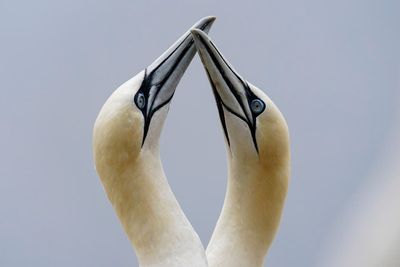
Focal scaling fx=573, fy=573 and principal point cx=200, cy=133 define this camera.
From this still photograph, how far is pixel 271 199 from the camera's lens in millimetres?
3670

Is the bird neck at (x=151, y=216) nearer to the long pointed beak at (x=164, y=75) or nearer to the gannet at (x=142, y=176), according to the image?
the gannet at (x=142, y=176)

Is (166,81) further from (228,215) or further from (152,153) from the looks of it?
(228,215)

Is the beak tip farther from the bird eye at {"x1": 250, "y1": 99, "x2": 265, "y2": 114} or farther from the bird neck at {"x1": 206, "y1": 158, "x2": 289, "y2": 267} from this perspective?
the bird neck at {"x1": 206, "y1": 158, "x2": 289, "y2": 267}

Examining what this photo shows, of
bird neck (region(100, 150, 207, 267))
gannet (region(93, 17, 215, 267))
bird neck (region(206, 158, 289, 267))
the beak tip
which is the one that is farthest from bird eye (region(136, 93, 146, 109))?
bird neck (region(206, 158, 289, 267))

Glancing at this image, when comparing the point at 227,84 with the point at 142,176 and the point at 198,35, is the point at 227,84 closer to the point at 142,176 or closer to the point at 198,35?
the point at 198,35

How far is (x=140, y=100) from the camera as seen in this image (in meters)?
3.11

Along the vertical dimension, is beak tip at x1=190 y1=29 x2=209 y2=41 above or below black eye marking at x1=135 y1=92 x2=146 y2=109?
above

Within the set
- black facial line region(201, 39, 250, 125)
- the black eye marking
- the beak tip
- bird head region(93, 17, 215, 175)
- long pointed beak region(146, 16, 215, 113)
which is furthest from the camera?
black facial line region(201, 39, 250, 125)

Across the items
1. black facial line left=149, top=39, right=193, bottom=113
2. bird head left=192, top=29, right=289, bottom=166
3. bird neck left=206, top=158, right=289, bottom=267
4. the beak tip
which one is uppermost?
the beak tip

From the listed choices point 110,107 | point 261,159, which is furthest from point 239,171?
point 110,107

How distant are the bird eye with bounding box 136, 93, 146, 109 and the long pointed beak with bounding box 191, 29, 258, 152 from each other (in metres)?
0.57

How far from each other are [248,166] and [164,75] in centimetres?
85

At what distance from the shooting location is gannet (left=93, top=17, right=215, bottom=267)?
2.99m

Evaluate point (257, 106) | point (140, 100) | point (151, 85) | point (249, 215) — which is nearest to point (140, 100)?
point (140, 100)
